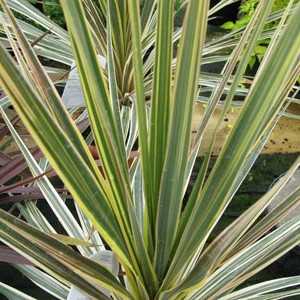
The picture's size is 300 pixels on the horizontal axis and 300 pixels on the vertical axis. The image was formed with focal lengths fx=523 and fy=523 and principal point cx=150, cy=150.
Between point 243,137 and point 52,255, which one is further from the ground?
point 243,137

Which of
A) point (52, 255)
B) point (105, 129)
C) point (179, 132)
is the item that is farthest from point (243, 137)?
point (52, 255)

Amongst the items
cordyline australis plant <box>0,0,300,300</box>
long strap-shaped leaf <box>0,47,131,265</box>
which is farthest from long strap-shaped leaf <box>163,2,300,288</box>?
long strap-shaped leaf <box>0,47,131,265</box>

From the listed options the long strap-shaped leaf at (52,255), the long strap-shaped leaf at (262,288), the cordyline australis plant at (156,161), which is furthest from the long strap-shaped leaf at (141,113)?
the long strap-shaped leaf at (262,288)

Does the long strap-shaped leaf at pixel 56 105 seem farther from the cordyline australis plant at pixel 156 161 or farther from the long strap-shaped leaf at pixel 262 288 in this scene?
the long strap-shaped leaf at pixel 262 288

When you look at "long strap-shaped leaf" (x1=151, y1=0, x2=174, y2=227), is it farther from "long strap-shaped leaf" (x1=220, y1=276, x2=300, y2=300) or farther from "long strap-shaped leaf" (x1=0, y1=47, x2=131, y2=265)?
"long strap-shaped leaf" (x1=220, y1=276, x2=300, y2=300)

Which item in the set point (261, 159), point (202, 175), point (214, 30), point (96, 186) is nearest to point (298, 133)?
point (261, 159)

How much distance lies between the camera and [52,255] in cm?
77

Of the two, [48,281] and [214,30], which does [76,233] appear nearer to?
[48,281]

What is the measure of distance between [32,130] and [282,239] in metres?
0.47

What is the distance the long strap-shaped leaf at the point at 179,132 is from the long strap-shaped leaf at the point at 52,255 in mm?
102

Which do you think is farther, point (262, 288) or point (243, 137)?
point (262, 288)

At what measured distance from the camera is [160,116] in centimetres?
78

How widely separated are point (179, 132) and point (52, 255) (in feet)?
0.85

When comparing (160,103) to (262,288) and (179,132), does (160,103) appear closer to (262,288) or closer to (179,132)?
(179,132)
